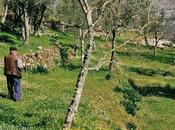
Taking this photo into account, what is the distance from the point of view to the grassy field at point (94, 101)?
26.9 m

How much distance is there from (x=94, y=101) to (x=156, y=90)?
26.8 metres

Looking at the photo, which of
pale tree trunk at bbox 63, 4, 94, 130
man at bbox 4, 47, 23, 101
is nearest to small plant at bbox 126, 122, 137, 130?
man at bbox 4, 47, 23, 101

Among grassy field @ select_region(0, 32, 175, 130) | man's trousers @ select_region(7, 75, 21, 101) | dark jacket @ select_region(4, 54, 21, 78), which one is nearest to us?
grassy field @ select_region(0, 32, 175, 130)

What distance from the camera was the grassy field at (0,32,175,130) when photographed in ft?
88.3

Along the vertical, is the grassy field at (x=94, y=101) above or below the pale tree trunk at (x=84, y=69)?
below

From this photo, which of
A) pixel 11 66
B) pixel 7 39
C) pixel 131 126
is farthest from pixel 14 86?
pixel 7 39

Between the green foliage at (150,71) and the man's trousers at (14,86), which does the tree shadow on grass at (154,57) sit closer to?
the green foliage at (150,71)

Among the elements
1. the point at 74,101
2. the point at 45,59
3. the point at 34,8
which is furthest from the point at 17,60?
the point at 34,8

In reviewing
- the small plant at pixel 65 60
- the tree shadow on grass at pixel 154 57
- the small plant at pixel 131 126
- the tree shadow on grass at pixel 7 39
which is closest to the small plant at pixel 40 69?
the small plant at pixel 65 60

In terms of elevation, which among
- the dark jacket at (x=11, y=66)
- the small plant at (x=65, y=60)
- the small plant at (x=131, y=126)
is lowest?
the small plant at (x=131, y=126)

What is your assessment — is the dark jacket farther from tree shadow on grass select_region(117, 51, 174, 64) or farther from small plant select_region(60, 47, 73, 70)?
tree shadow on grass select_region(117, 51, 174, 64)

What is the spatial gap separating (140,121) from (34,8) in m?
42.3

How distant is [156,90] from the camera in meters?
65.1

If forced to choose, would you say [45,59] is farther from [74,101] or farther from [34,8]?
[74,101]
